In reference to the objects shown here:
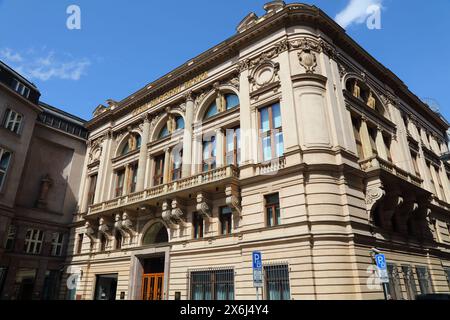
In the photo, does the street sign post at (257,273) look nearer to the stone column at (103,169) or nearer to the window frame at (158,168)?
the window frame at (158,168)

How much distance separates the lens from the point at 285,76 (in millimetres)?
20688

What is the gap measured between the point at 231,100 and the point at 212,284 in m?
14.1

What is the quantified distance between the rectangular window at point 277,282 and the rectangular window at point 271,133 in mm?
6987

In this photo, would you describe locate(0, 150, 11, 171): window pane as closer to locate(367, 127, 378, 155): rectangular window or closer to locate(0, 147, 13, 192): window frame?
locate(0, 147, 13, 192): window frame

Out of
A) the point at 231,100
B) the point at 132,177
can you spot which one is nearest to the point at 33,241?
the point at 132,177

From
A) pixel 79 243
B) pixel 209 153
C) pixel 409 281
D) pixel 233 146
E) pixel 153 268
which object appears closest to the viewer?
pixel 409 281

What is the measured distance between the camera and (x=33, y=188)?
103 feet

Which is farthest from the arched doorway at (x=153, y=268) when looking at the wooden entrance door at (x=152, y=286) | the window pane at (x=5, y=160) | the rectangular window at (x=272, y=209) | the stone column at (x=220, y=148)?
the window pane at (x=5, y=160)

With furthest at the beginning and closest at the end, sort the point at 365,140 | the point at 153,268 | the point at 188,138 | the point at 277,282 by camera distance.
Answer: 1. the point at 188,138
2. the point at 153,268
3. the point at 365,140
4. the point at 277,282

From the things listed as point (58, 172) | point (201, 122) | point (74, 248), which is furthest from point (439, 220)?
point (58, 172)

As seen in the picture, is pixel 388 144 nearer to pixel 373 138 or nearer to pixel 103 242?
pixel 373 138

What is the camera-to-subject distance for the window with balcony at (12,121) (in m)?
28.6
